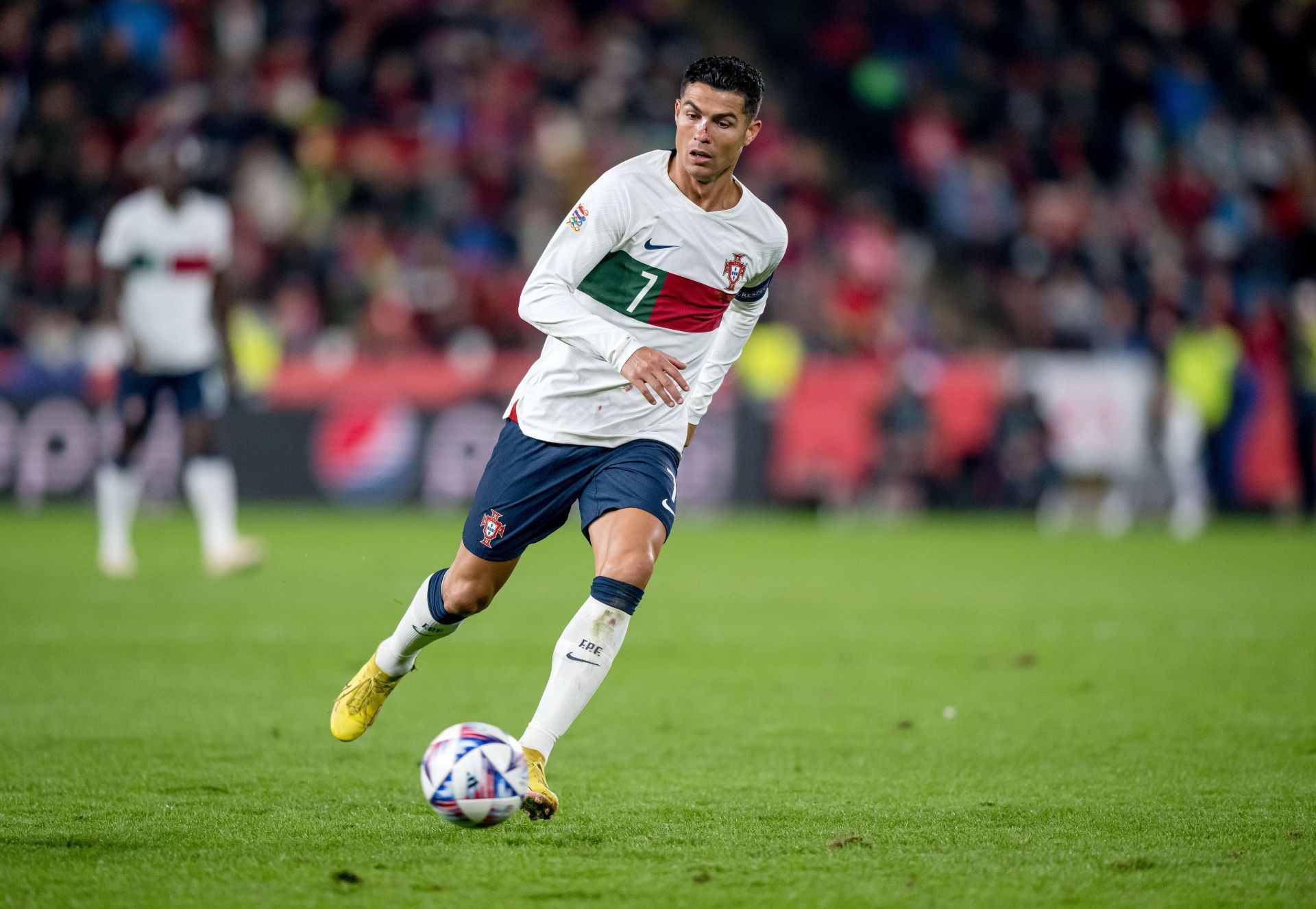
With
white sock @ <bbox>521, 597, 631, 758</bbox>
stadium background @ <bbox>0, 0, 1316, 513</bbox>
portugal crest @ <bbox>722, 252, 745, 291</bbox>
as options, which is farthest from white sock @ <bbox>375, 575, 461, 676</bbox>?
stadium background @ <bbox>0, 0, 1316, 513</bbox>

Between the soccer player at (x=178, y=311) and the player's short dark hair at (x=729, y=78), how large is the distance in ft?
21.5

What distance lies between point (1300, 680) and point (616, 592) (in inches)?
169

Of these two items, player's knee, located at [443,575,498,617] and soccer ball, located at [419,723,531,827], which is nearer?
soccer ball, located at [419,723,531,827]

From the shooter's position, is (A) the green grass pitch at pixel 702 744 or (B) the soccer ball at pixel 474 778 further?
(B) the soccer ball at pixel 474 778

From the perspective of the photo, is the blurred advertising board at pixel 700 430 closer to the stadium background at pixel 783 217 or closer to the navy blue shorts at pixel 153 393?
the stadium background at pixel 783 217

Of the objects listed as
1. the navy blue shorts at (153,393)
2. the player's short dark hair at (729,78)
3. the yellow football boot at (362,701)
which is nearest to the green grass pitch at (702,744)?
the yellow football boot at (362,701)

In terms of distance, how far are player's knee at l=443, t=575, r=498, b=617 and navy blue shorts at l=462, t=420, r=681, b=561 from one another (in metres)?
0.10

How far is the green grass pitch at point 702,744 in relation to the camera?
418cm

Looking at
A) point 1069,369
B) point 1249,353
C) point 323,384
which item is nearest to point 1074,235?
point 1249,353

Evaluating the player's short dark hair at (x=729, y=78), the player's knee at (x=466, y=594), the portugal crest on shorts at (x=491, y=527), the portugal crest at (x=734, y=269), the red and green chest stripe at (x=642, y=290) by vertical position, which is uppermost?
the player's short dark hair at (x=729, y=78)

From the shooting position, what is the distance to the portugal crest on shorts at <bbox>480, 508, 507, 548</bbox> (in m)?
5.29

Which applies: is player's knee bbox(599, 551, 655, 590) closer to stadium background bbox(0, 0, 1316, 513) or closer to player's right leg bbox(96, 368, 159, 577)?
player's right leg bbox(96, 368, 159, 577)

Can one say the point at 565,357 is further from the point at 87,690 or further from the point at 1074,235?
the point at 1074,235

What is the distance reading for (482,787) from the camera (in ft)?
14.8
